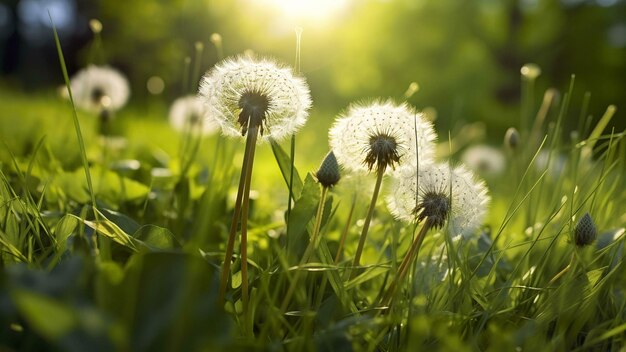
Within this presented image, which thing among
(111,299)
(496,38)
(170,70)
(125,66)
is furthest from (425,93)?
(111,299)

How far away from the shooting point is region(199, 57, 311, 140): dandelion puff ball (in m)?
1.06

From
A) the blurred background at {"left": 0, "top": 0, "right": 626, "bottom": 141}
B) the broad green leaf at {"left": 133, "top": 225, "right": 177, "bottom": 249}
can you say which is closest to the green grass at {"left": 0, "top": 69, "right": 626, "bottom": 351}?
the broad green leaf at {"left": 133, "top": 225, "right": 177, "bottom": 249}

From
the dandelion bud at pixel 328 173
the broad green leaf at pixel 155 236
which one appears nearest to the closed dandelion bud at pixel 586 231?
the dandelion bud at pixel 328 173

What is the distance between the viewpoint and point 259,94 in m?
1.05

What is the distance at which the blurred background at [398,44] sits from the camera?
58.3ft

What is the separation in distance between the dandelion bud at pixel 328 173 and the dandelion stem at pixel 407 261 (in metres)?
0.17

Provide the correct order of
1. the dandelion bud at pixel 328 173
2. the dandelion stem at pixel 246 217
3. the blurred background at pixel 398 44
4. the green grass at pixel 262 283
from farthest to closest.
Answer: the blurred background at pixel 398 44 → the dandelion bud at pixel 328 173 → the dandelion stem at pixel 246 217 → the green grass at pixel 262 283

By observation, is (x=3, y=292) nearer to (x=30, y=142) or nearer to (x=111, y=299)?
(x=111, y=299)

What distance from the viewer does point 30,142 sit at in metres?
2.34

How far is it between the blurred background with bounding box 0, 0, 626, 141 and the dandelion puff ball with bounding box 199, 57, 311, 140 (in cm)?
1644

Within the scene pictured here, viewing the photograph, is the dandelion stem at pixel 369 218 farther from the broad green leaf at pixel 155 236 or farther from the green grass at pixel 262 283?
the broad green leaf at pixel 155 236

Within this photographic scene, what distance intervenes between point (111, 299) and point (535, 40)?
2115 cm

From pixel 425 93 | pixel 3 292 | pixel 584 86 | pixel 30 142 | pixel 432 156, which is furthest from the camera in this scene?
pixel 584 86

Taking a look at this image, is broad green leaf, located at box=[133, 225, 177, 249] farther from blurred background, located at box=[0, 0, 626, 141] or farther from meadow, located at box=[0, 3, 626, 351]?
blurred background, located at box=[0, 0, 626, 141]
